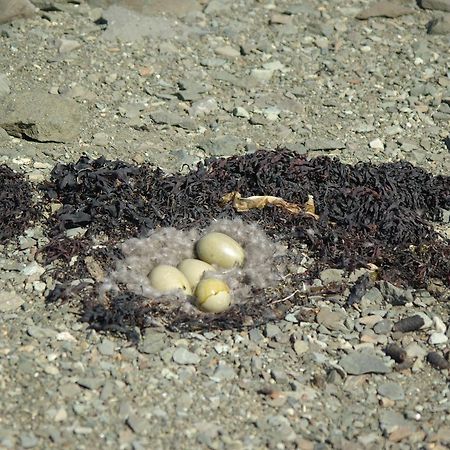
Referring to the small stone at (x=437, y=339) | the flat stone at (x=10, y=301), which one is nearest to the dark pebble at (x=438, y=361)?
the small stone at (x=437, y=339)

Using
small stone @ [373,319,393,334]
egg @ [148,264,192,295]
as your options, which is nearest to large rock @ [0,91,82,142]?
egg @ [148,264,192,295]

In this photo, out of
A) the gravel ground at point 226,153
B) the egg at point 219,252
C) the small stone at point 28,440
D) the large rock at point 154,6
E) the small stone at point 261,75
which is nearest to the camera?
the small stone at point 28,440

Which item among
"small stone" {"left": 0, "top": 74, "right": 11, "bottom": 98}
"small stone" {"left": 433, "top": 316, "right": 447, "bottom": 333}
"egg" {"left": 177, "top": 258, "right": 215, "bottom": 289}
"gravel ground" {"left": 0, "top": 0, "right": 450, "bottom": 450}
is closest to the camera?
"gravel ground" {"left": 0, "top": 0, "right": 450, "bottom": 450}

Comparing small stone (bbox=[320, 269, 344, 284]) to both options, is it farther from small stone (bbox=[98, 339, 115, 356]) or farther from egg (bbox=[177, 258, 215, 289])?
small stone (bbox=[98, 339, 115, 356])

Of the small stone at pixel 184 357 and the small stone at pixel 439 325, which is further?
the small stone at pixel 439 325

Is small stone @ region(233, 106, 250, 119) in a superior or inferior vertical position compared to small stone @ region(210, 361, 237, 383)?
inferior

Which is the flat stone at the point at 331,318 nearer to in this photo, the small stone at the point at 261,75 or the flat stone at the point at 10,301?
the flat stone at the point at 10,301

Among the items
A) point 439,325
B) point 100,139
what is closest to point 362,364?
point 439,325
